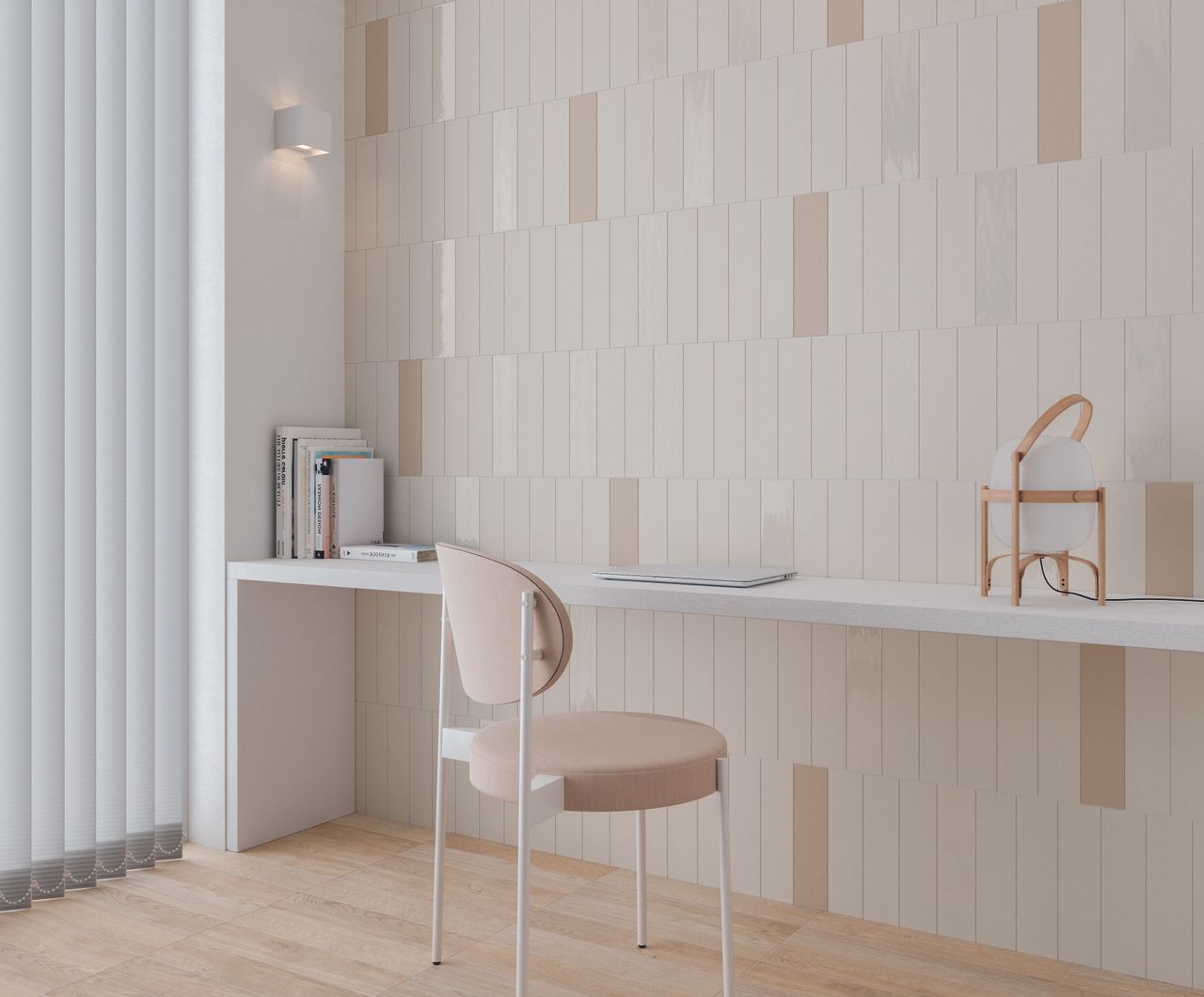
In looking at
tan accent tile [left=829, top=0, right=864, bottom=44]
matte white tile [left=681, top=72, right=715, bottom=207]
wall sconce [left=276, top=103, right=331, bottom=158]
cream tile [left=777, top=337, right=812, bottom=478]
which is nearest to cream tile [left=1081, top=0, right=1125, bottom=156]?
tan accent tile [left=829, top=0, right=864, bottom=44]

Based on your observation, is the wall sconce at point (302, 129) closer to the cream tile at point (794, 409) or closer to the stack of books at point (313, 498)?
the stack of books at point (313, 498)

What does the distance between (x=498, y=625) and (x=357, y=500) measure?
1.20 meters

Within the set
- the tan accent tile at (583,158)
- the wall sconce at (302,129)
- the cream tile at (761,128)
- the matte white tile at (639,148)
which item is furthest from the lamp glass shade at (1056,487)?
the wall sconce at (302,129)

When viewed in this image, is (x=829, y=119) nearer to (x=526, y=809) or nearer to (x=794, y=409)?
(x=794, y=409)

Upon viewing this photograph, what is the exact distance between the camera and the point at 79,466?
2445 millimetres

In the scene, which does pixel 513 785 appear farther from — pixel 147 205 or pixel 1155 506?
pixel 147 205

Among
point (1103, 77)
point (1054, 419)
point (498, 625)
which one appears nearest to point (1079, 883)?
point (1054, 419)

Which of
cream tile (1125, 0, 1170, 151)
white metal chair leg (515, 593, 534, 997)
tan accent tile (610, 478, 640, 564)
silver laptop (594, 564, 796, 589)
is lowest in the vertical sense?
white metal chair leg (515, 593, 534, 997)

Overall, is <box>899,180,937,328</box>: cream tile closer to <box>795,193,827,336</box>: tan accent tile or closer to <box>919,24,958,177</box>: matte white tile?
<box>919,24,958,177</box>: matte white tile

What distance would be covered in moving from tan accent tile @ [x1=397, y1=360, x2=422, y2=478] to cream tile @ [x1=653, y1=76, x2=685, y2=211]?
0.80 m

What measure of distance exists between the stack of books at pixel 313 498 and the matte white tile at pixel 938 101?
1.54m

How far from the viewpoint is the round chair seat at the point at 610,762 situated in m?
1.70

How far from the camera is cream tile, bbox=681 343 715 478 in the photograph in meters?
2.45

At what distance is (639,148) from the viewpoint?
2.53 m
